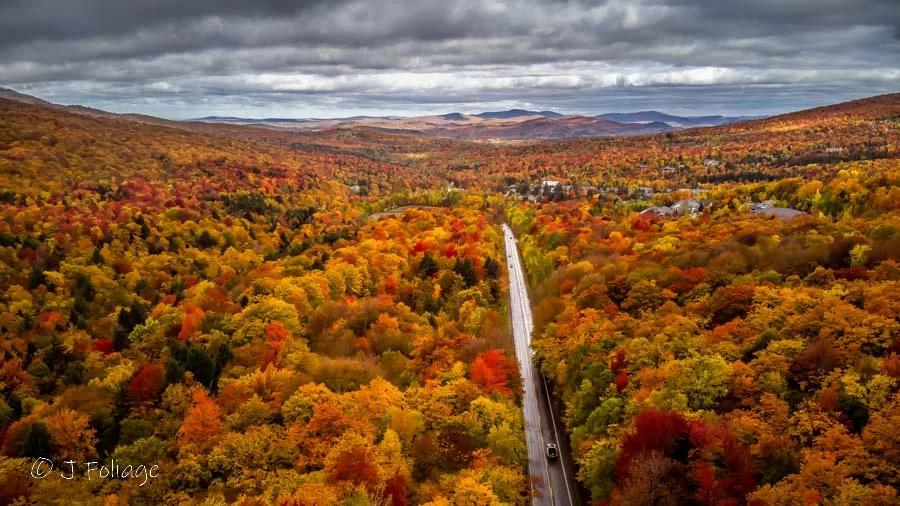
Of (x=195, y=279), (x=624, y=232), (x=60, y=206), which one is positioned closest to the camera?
(x=195, y=279)

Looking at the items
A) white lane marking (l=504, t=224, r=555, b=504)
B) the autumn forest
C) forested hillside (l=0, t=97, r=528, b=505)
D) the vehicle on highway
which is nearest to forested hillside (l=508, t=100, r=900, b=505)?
the autumn forest

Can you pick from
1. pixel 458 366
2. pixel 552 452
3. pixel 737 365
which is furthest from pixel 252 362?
pixel 737 365

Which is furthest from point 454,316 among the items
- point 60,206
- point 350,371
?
point 60,206

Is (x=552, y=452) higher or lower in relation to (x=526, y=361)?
higher

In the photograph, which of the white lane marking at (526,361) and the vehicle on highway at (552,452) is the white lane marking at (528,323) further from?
the vehicle on highway at (552,452)

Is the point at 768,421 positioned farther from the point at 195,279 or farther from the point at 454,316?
the point at 195,279

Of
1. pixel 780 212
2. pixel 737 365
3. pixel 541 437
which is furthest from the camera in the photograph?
pixel 780 212

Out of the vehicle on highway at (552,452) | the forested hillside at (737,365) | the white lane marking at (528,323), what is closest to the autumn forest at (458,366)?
the forested hillside at (737,365)

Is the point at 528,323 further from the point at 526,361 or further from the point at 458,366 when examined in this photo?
the point at 458,366
